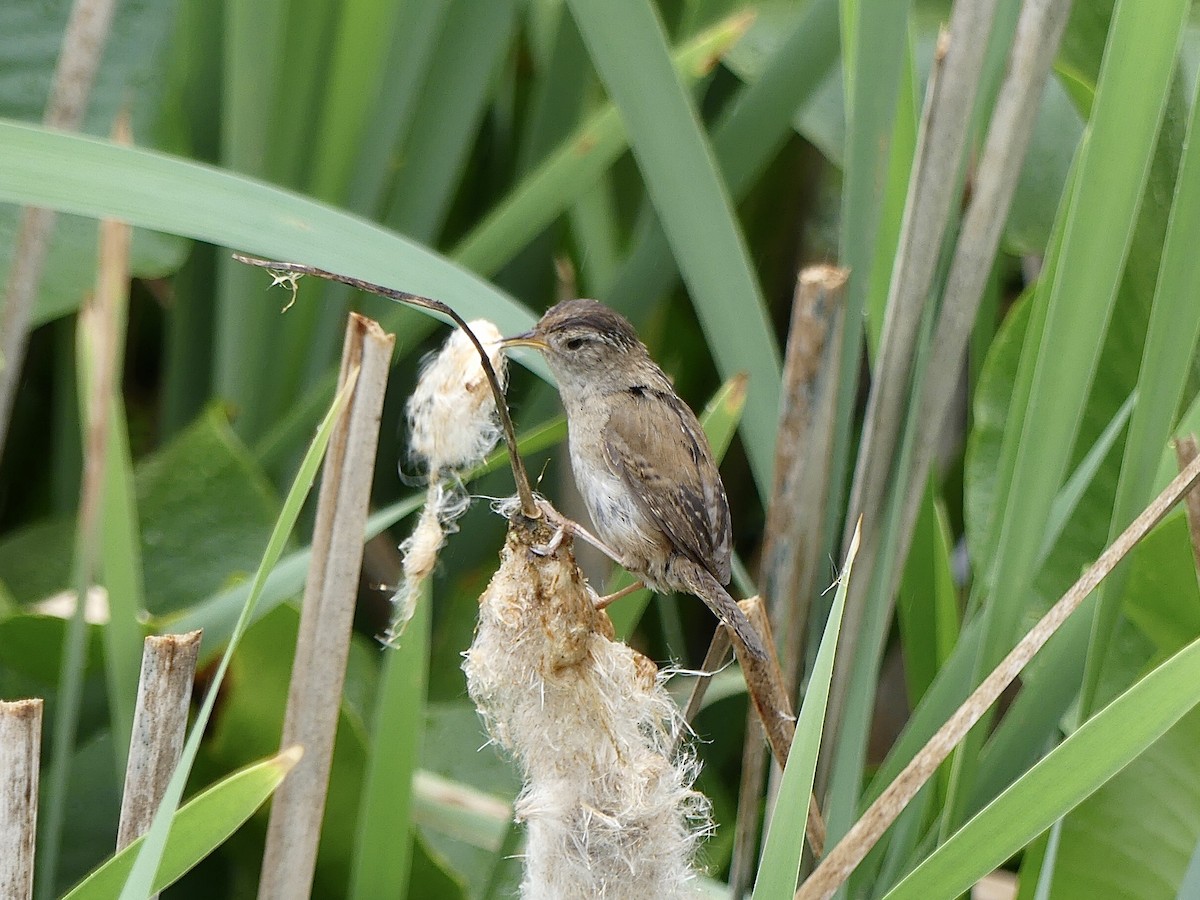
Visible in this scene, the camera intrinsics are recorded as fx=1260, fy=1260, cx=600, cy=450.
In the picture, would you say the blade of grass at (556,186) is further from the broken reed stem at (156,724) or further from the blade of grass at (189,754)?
the broken reed stem at (156,724)

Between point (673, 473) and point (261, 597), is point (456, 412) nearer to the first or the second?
point (261, 597)

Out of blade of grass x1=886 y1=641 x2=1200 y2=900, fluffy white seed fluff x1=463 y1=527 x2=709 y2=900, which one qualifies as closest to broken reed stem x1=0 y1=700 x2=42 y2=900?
fluffy white seed fluff x1=463 y1=527 x2=709 y2=900

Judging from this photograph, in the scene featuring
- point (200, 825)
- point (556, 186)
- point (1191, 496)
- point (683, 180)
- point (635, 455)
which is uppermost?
point (556, 186)

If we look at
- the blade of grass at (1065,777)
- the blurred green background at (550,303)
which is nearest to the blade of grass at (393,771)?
the blurred green background at (550,303)

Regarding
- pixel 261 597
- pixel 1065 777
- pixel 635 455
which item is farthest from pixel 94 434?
pixel 1065 777

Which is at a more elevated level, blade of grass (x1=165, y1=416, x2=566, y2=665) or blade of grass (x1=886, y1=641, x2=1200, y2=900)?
blade of grass (x1=165, y1=416, x2=566, y2=665)

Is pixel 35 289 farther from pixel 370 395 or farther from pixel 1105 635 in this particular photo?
pixel 1105 635

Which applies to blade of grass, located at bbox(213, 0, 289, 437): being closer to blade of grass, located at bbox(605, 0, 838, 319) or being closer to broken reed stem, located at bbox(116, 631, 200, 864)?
blade of grass, located at bbox(605, 0, 838, 319)
